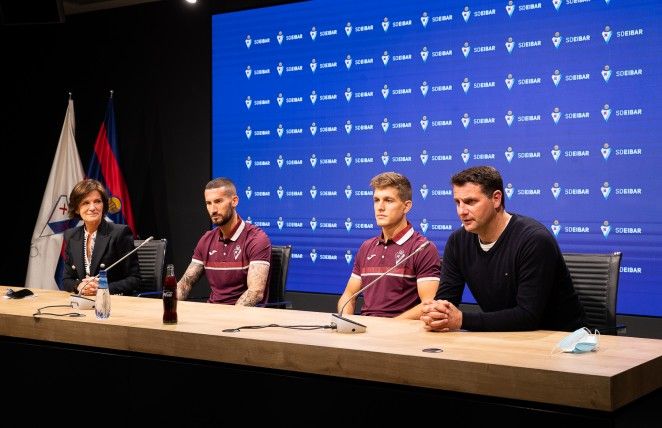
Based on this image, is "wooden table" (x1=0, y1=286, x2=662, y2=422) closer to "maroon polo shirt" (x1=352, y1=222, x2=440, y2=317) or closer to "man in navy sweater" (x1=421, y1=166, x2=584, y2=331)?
"man in navy sweater" (x1=421, y1=166, x2=584, y2=331)

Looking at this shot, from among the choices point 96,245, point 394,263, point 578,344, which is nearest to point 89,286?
point 96,245

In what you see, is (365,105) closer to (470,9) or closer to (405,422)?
(470,9)

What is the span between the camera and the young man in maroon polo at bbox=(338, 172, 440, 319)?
3953 mm

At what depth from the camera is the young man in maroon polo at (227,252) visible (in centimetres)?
456

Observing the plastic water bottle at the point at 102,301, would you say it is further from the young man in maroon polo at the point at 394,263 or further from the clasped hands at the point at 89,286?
the young man in maroon polo at the point at 394,263

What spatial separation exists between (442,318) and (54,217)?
194 inches

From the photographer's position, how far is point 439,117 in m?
5.33

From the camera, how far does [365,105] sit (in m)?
5.66

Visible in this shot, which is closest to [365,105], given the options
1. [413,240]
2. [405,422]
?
[413,240]

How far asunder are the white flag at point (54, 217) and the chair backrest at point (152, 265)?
7.13ft

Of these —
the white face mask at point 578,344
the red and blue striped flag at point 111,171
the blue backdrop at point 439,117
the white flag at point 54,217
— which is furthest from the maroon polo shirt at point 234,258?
the white flag at point 54,217

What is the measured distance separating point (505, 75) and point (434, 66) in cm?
49

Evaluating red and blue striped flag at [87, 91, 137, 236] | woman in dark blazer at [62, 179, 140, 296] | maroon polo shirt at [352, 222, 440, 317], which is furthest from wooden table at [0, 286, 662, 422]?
red and blue striped flag at [87, 91, 137, 236]

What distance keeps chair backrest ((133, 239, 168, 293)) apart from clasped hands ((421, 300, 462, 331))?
8.09ft
